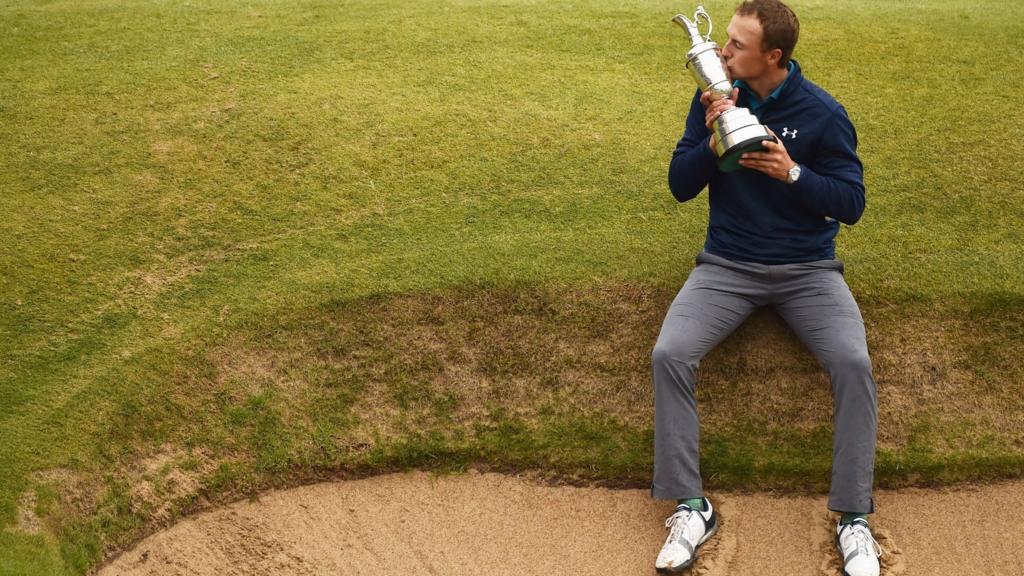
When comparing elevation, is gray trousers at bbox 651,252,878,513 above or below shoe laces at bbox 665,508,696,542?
above

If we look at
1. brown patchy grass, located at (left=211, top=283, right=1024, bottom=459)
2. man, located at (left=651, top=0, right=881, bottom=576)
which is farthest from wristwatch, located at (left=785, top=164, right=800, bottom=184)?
brown patchy grass, located at (left=211, top=283, right=1024, bottom=459)

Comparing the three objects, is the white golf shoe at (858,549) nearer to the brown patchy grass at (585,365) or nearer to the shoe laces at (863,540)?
the shoe laces at (863,540)

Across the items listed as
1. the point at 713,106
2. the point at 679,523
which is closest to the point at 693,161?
the point at 713,106

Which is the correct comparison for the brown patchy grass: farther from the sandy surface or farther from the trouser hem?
the trouser hem

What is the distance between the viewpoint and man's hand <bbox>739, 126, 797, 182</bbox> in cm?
491

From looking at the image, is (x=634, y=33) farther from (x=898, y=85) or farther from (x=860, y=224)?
(x=860, y=224)

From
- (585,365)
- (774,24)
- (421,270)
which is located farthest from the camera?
(421,270)

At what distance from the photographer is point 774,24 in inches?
197

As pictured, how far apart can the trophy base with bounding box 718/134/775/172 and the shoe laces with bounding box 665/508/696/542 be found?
1915 mm

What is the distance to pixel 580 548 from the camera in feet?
16.8

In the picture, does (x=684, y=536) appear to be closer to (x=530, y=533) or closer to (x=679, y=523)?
(x=679, y=523)

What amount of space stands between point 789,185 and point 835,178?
0.29 meters

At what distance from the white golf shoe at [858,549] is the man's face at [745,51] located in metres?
2.60

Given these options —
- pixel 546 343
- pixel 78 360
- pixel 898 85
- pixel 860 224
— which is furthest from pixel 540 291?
pixel 898 85
